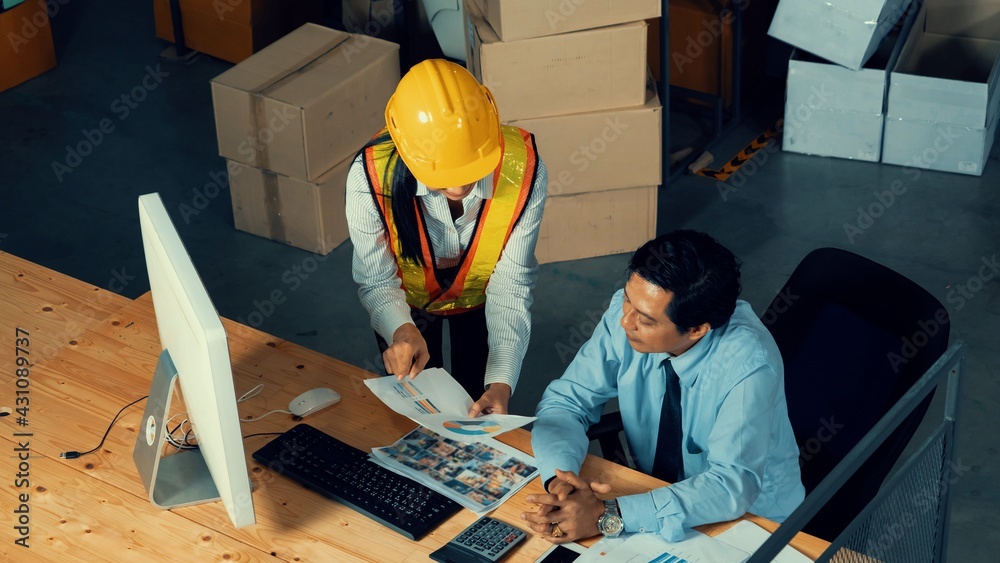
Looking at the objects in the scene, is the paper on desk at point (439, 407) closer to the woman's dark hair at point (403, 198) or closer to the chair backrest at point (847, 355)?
the woman's dark hair at point (403, 198)

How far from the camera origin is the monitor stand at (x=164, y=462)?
7.53 ft

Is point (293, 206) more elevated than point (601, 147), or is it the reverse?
point (601, 147)

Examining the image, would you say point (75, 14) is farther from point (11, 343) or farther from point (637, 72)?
point (11, 343)

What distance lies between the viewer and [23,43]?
6008 millimetres

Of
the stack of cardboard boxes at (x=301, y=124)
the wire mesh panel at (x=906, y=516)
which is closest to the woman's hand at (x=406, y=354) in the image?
the wire mesh panel at (x=906, y=516)

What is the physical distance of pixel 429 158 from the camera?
2.53m

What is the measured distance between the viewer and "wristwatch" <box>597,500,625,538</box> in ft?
7.38

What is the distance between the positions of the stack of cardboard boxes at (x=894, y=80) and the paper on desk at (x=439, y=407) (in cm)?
318

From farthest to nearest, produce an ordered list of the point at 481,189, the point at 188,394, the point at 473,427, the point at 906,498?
the point at 481,189 < the point at 473,427 < the point at 188,394 < the point at 906,498

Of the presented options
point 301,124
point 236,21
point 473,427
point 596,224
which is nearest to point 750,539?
point 473,427

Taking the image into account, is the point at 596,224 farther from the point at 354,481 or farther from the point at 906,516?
the point at 906,516

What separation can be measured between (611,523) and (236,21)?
Answer: 4.53 meters

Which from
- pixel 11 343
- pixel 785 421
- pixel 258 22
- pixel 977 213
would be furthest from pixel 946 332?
pixel 258 22

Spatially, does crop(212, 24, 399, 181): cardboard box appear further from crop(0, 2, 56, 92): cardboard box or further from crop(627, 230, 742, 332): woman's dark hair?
crop(627, 230, 742, 332): woman's dark hair
